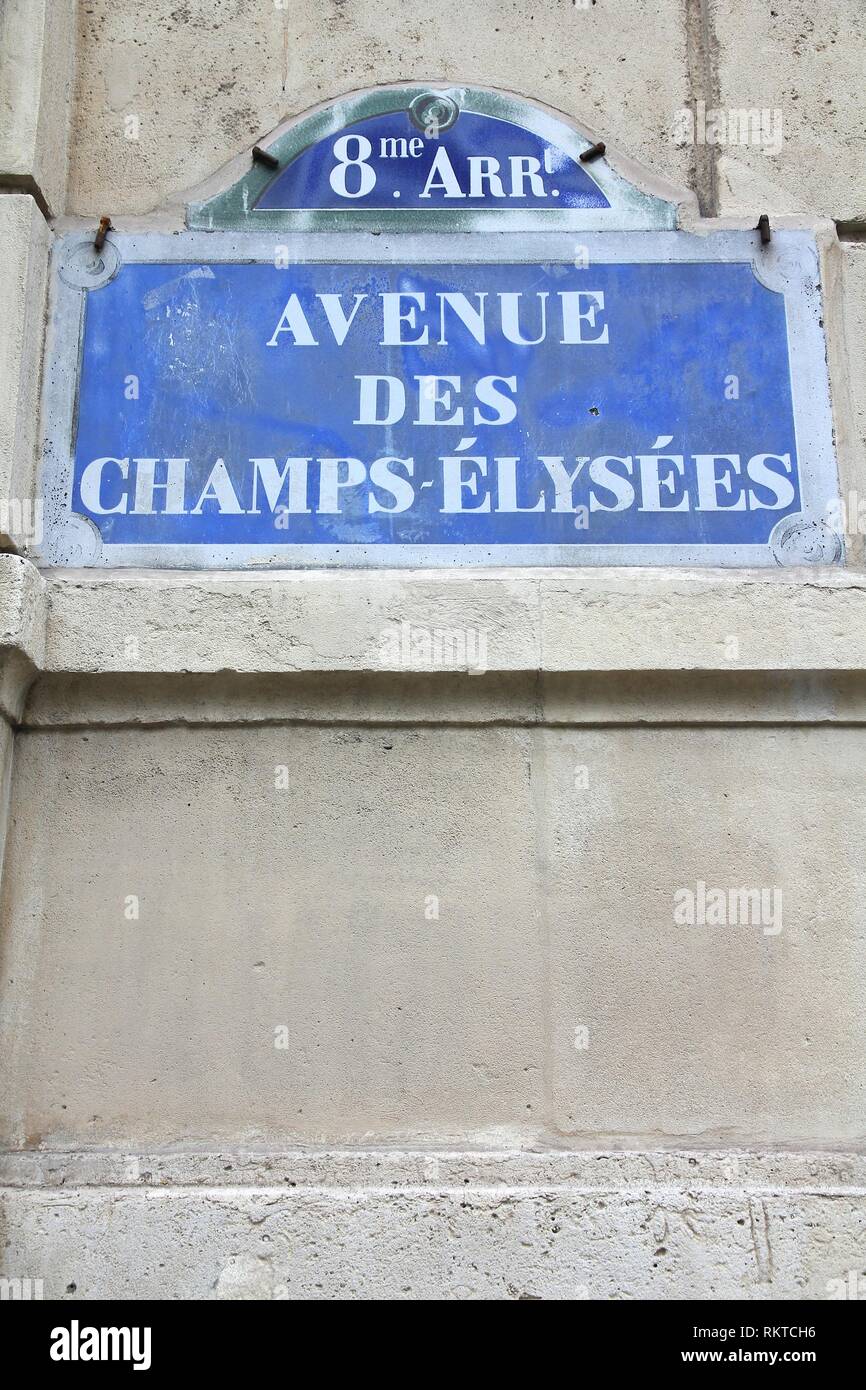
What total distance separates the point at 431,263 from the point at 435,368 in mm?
297

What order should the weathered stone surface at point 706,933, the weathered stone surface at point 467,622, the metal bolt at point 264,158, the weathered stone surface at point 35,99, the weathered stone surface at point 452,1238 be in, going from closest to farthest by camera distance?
the weathered stone surface at point 452,1238 → the weathered stone surface at point 706,933 → the weathered stone surface at point 467,622 → the weathered stone surface at point 35,99 → the metal bolt at point 264,158

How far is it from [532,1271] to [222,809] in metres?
1.13

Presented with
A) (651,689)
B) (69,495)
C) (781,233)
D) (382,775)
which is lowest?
(382,775)

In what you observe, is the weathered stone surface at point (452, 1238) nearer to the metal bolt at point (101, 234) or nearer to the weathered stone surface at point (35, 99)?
the metal bolt at point (101, 234)

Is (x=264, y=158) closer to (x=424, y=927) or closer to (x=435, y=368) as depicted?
(x=435, y=368)

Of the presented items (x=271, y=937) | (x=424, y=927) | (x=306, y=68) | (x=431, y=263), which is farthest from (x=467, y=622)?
(x=306, y=68)

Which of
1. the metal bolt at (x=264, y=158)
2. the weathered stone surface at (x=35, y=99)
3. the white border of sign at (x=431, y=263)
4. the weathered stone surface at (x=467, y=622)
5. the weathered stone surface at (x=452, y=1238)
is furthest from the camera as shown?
the metal bolt at (x=264, y=158)

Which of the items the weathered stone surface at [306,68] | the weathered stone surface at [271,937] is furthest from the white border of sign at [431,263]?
the weathered stone surface at [271,937]

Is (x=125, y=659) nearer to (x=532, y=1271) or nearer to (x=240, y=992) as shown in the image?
(x=240, y=992)

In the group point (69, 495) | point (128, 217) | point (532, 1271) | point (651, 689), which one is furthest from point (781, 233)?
point (532, 1271)

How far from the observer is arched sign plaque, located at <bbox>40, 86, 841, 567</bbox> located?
3092mm

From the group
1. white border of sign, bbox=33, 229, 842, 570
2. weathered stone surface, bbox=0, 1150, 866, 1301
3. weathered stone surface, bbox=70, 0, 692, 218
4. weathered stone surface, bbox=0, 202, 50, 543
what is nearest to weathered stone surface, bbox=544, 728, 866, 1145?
weathered stone surface, bbox=0, 1150, 866, 1301

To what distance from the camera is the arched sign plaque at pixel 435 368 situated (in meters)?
3.09
